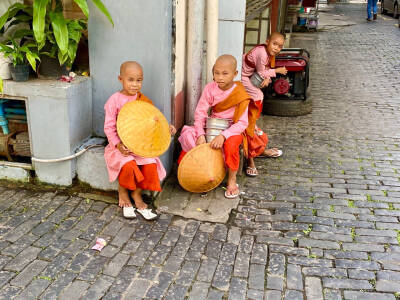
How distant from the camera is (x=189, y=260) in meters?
3.48

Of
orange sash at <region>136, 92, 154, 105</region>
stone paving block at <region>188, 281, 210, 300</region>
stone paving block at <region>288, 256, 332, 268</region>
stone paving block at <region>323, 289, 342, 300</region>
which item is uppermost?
orange sash at <region>136, 92, 154, 105</region>

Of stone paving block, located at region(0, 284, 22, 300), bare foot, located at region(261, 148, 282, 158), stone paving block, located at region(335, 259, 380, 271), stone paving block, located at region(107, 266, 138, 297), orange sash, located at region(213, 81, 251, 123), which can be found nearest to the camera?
stone paving block, located at region(0, 284, 22, 300)

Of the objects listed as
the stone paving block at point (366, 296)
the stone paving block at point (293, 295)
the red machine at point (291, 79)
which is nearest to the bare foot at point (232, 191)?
the stone paving block at point (293, 295)

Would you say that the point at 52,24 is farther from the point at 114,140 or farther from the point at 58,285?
the point at 58,285

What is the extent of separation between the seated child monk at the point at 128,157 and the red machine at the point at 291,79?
331 cm

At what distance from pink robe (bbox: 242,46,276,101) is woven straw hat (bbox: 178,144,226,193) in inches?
49.5

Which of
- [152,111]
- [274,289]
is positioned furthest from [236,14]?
[274,289]

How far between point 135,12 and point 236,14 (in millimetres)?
1217

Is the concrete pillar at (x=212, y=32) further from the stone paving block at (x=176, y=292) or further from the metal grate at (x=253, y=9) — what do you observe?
the stone paving block at (x=176, y=292)

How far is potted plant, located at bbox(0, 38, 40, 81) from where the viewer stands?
3947mm

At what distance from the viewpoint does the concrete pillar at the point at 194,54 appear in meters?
4.55

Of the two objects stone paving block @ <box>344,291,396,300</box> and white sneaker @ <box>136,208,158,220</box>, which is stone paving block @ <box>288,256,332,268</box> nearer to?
stone paving block @ <box>344,291,396,300</box>

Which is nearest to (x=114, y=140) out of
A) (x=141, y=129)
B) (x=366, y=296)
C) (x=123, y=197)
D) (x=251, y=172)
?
(x=141, y=129)

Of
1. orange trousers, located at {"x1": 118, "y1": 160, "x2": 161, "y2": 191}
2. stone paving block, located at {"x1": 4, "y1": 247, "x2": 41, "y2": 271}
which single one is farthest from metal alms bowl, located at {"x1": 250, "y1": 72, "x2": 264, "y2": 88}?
stone paving block, located at {"x1": 4, "y1": 247, "x2": 41, "y2": 271}
